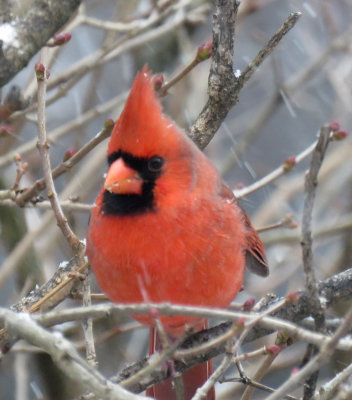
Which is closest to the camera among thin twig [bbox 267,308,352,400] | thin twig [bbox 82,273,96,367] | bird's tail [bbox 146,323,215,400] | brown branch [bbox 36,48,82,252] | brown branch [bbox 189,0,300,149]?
thin twig [bbox 267,308,352,400]

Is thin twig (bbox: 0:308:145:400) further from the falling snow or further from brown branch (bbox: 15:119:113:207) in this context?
brown branch (bbox: 15:119:113:207)

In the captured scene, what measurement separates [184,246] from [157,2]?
1741 millimetres

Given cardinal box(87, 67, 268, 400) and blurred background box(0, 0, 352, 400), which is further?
blurred background box(0, 0, 352, 400)

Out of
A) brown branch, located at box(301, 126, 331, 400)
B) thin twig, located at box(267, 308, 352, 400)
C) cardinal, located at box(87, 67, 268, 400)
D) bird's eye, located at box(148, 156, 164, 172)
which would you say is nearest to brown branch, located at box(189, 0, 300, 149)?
cardinal, located at box(87, 67, 268, 400)

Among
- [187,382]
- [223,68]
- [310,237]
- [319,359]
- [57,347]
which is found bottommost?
[187,382]

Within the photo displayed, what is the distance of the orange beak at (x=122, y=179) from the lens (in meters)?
2.36

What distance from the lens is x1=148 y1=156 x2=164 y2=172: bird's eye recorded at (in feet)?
8.02

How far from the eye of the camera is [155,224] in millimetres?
2395

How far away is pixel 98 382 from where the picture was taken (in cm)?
163

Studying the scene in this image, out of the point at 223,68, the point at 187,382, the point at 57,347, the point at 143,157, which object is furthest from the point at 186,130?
the point at 57,347

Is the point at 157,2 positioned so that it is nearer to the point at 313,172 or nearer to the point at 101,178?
the point at 101,178

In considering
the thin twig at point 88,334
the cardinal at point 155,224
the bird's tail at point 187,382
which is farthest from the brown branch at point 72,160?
the bird's tail at point 187,382

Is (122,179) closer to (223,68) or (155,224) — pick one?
(155,224)

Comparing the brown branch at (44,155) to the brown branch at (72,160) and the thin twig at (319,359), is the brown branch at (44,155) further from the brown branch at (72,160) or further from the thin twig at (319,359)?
the thin twig at (319,359)
